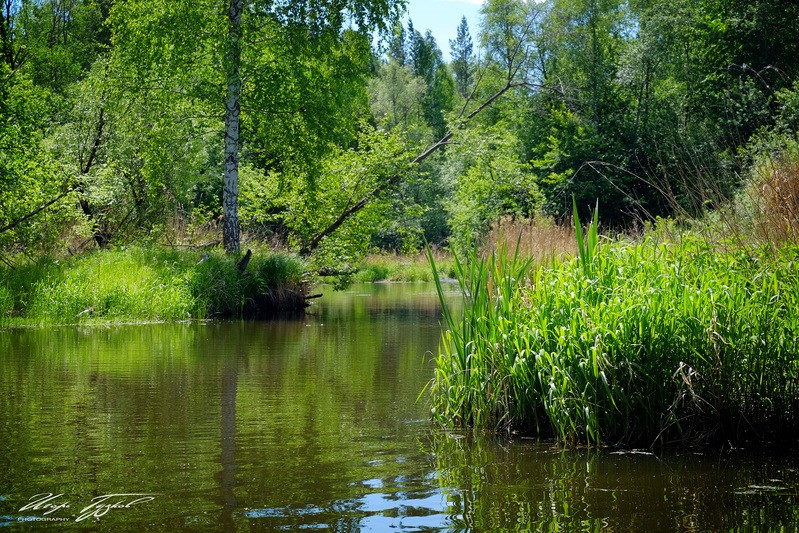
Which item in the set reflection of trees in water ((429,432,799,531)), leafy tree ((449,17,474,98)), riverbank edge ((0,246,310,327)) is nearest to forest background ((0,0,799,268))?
riverbank edge ((0,246,310,327))

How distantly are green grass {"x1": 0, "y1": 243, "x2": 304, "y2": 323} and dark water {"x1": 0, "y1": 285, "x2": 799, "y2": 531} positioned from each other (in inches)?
226

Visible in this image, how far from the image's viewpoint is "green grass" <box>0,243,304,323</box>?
46.6 ft

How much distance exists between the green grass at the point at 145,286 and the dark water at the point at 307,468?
18.9 ft

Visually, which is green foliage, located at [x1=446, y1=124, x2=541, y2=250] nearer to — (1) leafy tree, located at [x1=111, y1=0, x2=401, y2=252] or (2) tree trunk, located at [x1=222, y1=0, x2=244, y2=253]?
(1) leafy tree, located at [x1=111, y1=0, x2=401, y2=252]

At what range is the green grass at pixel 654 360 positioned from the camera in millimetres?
5438

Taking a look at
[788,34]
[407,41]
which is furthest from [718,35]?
[407,41]

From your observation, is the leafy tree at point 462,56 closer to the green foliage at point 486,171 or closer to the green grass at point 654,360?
the green foliage at point 486,171

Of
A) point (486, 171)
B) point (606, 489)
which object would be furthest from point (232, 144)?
point (606, 489)

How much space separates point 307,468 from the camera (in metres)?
5.00

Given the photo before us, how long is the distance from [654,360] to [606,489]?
50.7 inches

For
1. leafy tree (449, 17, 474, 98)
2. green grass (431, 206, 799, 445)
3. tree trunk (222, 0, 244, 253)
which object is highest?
leafy tree (449, 17, 474, 98)

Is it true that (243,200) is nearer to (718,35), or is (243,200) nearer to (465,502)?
(465,502)

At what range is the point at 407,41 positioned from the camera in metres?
79.3

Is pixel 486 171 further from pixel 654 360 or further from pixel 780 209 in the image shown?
pixel 654 360
